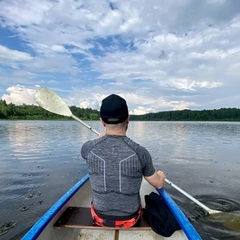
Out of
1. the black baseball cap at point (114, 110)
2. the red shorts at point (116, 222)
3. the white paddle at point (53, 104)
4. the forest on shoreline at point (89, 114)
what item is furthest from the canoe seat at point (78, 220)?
the forest on shoreline at point (89, 114)

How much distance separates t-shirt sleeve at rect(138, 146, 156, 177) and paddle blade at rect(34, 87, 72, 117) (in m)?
4.05

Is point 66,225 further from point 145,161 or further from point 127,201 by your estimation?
point 145,161

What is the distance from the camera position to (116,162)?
2.87 m

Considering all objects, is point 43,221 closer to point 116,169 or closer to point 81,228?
point 81,228

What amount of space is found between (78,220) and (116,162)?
1.57m

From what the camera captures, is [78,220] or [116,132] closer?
[116,132]

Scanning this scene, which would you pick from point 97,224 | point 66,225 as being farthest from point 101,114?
point 66,225

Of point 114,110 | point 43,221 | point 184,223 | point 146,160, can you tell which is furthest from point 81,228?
point 114,110

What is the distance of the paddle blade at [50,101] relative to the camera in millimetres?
6125

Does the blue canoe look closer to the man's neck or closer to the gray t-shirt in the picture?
the gray t-shirt

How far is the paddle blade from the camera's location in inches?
241

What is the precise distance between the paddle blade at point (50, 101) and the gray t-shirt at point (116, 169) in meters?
3.56

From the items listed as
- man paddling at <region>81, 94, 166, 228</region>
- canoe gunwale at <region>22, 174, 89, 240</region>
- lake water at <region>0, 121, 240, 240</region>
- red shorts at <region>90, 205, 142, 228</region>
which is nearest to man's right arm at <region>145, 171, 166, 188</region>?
man paddling at <region>81, 94, 166, 228</region>

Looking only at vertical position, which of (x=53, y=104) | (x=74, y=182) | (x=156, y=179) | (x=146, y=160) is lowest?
(x=74, y=182)
